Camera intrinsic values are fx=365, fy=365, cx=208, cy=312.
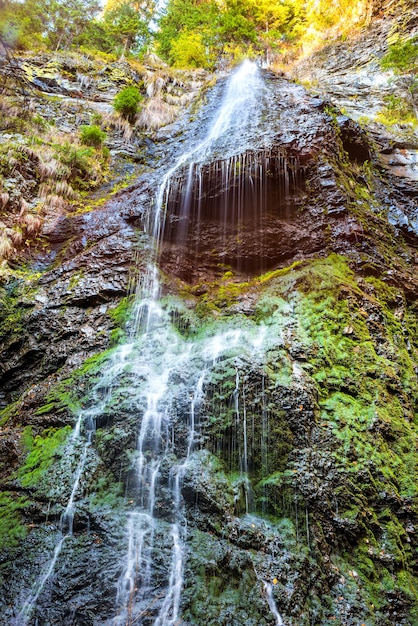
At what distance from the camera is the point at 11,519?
4309mm

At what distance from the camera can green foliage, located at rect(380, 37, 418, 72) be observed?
1374 cm

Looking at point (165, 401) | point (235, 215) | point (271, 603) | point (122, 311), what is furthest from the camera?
point (235, 215)

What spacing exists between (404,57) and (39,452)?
1742 cm

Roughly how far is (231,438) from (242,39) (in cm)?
2287

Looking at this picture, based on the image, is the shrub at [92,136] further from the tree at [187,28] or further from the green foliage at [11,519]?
the green foliage at [11,519]

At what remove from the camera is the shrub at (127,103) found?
1366 centimetres

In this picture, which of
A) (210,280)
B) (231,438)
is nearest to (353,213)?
(210,280)

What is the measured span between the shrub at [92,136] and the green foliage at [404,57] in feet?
37.7

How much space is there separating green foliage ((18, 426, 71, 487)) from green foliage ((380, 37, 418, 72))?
1698cm

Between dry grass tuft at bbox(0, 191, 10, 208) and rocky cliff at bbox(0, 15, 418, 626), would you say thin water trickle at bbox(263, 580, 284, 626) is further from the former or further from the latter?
dry grass tuft at bbox(0, 191, 10, 208)

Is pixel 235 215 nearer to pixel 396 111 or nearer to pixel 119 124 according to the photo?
pixel 119 124

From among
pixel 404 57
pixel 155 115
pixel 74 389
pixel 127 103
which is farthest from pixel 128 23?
pixel 74 389

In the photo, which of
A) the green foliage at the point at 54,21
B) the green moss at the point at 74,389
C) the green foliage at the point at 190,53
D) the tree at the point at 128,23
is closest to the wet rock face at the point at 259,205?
the green moss at the point at 74,389

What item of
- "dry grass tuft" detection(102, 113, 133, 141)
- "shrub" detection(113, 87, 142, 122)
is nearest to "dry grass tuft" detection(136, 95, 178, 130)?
"shrub" detection(113, 87, 142, 122)
